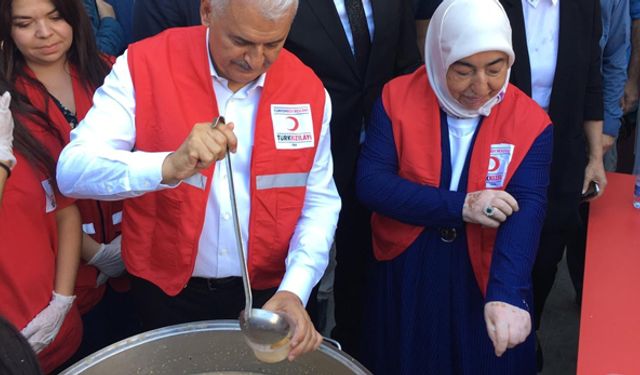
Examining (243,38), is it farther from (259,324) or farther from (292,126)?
(259,324)

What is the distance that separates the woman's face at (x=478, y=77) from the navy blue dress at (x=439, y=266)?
0.10 metres

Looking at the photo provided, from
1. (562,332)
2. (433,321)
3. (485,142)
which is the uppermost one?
(485,142)

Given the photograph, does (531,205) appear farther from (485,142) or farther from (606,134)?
(606,134)

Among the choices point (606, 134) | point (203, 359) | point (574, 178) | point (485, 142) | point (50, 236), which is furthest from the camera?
point (606, 134)

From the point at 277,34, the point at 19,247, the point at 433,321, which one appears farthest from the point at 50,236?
the point at 433,321

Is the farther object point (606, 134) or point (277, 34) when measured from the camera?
point (606, 134)

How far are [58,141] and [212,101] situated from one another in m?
0.45

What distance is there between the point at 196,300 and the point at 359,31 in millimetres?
949

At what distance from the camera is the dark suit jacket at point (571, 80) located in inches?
83.7

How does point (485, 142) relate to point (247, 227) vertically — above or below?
above

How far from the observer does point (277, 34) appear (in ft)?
4.57

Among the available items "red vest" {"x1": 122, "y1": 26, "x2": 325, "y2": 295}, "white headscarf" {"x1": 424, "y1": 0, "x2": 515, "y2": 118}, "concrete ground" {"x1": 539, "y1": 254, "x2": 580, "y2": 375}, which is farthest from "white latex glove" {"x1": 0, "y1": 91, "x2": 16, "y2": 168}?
"concrete ground" {"x1": 539, "y1": 254, "x2": 580, "y2": 375}

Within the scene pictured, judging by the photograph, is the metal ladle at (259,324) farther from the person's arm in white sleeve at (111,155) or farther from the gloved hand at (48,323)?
the gloved hand at (48,323)

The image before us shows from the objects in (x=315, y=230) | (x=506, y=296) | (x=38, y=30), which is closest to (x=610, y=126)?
(x=506, y=296)
